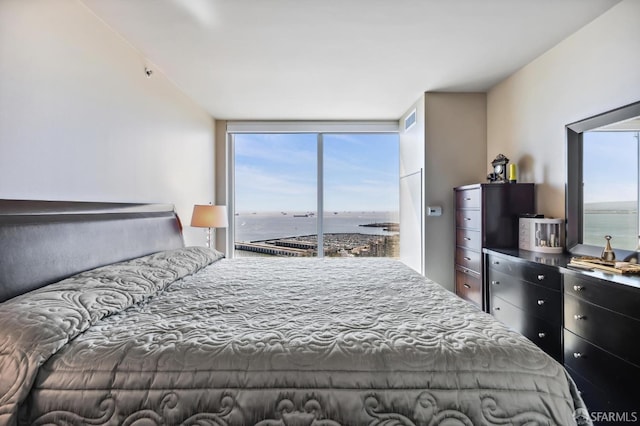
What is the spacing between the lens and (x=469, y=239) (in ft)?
10.3

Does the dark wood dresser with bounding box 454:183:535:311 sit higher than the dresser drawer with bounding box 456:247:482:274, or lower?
higher

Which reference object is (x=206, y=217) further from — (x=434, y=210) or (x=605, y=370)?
(x=605, y=370)

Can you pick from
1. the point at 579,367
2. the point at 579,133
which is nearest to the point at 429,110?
the point at 579,133

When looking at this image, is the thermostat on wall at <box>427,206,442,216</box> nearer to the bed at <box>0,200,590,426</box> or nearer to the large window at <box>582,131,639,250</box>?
the large window at <box>582,131,639,250</box>

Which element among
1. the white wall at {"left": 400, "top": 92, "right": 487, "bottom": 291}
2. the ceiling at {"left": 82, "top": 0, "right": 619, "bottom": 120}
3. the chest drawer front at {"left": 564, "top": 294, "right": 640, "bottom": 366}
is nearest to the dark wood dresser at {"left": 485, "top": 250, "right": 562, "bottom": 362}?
the chest drawer front at {"left": 564, "top": 294, "right": 640, "bottom": 366}

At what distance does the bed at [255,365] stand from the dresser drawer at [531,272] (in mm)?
1036

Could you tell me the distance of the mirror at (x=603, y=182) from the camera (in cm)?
190

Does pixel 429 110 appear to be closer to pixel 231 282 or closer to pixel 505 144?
pixel 505 144

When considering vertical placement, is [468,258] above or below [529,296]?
above

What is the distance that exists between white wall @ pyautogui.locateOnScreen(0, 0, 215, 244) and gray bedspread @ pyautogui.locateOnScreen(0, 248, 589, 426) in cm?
90

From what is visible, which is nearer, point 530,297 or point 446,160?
point 530,297

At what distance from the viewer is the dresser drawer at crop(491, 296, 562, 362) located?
6.23 feet

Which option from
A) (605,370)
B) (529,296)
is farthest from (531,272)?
(605,370)

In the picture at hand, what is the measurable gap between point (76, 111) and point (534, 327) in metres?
3.38
